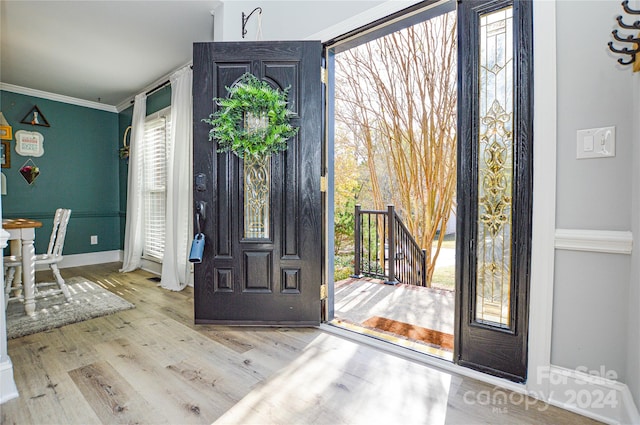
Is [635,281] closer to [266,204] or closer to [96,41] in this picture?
[266,204]

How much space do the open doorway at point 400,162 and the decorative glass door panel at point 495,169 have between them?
4.15 ft

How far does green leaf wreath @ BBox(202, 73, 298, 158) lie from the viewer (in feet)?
7.68

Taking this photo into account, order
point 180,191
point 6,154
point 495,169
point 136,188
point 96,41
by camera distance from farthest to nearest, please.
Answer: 1. point 136,188
2. point 6,154
3. point 180,191
4. point 96,41
5. point 495,169

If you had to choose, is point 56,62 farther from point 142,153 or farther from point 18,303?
point 18,303

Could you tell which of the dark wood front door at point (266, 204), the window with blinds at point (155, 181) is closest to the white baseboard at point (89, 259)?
the window with blinds at point (155, 181)

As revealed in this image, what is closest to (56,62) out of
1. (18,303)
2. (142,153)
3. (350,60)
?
(142,153)

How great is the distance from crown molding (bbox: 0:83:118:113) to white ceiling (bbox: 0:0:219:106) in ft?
0.30

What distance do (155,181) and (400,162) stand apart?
347 cm

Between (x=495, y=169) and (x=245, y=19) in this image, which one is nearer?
(x=495, y=169)

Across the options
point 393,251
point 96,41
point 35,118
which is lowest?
point 393,251

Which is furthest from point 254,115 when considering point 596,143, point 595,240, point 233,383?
point 595,240

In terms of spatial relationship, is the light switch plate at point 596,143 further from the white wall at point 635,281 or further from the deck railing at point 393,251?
the deck railing at point 393,251

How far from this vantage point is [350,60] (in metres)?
4.33

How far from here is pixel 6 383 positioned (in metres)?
1.61
